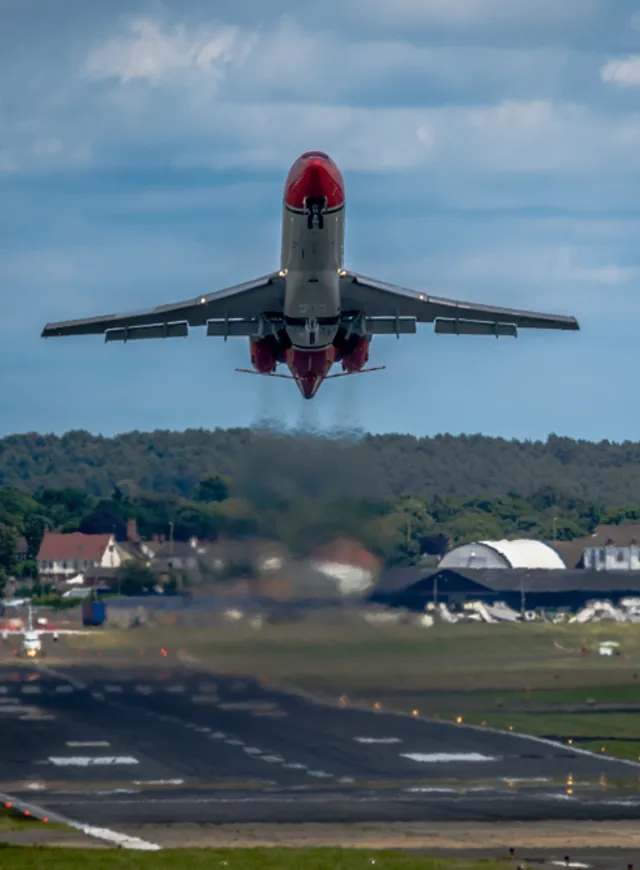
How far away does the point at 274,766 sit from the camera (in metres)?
45.0

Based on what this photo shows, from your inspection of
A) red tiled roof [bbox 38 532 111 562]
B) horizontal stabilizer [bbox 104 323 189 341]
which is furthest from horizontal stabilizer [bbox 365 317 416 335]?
red tiled roof [bbox 38 532 111 562]

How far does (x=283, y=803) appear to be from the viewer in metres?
38.8

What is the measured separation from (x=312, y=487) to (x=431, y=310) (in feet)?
33.9

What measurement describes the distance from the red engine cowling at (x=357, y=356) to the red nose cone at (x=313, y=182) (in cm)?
936

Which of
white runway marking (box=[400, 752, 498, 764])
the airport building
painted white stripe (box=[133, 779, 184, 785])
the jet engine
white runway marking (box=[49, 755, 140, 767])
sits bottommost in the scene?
painted white stripe (box=[133, 779, 184, 785])

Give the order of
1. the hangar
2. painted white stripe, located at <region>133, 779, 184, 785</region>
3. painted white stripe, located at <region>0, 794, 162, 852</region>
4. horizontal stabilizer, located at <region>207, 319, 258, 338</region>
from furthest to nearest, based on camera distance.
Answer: the hangar
horizontal stabilizer, located at <region>207, 319, 258, 338</region>
painted white stripe, located at <region>133, 779, 184, 785</region>
painted white stripe, located at <region>0, 794, 162, 852</region>

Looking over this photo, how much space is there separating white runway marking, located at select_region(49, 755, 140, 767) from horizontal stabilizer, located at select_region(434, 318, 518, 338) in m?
17.7

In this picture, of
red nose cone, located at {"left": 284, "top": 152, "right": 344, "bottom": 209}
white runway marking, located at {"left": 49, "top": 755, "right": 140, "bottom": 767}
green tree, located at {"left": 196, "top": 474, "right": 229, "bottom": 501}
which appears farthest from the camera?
green tree, located at {"left": 196, "top": 474, "right": 229, "bottom": 501}

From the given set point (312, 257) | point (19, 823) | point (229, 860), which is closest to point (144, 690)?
point (312, 257)

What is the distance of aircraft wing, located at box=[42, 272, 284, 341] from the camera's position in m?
50.9

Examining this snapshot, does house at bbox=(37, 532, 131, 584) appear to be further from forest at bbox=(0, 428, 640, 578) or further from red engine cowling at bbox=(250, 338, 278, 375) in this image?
red engine cowling at bbox=(250, 338, 278, 375)

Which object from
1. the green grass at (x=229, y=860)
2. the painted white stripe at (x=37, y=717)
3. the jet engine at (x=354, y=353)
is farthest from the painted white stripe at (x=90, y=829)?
the jet engine at (x=354, y=353)

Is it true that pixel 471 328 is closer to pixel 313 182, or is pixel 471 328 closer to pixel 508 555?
pixel 313 182

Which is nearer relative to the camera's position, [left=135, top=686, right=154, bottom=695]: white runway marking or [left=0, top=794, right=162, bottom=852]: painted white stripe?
[left=0, top=794, right=162, bottom=852]: painted white stripe
